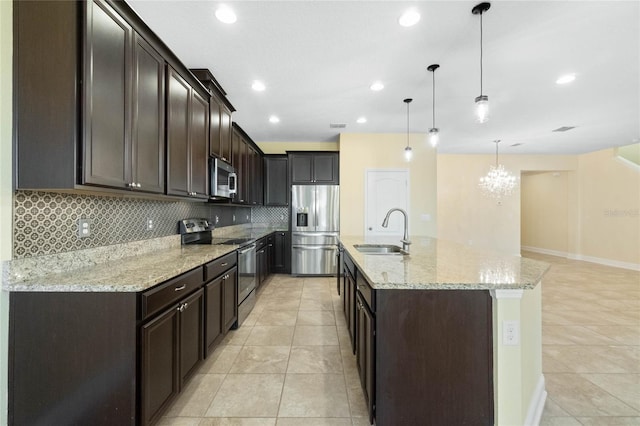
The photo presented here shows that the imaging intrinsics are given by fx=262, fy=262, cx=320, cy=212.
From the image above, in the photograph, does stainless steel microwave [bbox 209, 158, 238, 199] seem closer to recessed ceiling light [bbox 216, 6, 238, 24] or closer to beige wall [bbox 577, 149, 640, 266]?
recessed ceiling light [bbox 216, 6, 238, 24]

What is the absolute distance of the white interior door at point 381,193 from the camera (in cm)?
510

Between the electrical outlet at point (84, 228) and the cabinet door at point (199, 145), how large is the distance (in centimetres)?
83

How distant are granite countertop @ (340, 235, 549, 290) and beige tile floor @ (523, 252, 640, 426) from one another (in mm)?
986

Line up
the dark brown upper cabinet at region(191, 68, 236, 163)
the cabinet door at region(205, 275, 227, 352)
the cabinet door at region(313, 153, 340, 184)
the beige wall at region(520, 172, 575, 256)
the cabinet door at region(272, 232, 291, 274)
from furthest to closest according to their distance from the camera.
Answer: the beige wall at region(520, 172, 575, 256), the cabinet door at region(272, 232, 291, 274), the cabinet door at region(313, 153, 340, 184), the dark brown upper cabinet at region(191, 68, 236, 163), the cabinet door at region(205, 275, 227, 352)

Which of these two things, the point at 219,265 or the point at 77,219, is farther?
the point at 219,265

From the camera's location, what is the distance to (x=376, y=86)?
3.21 metres

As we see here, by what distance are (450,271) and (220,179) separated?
260 cm

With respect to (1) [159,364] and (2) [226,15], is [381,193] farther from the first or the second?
(1) [159,364]

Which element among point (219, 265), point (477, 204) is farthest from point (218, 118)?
point (477, 204)

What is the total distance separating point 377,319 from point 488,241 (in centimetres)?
750

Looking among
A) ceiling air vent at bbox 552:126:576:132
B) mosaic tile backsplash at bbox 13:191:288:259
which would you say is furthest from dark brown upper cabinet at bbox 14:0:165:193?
ceiling air vent at bbox 552:126:576:132

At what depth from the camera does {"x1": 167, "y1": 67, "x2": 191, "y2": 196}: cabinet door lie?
2129 mm

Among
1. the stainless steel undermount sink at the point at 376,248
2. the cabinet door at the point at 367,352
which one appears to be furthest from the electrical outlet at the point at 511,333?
the stainless steel undermount sink at the point at 376,248

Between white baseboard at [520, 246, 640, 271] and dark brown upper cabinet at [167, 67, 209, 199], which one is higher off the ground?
dark brown upper cabinet at [167, 67, 209, 199]
